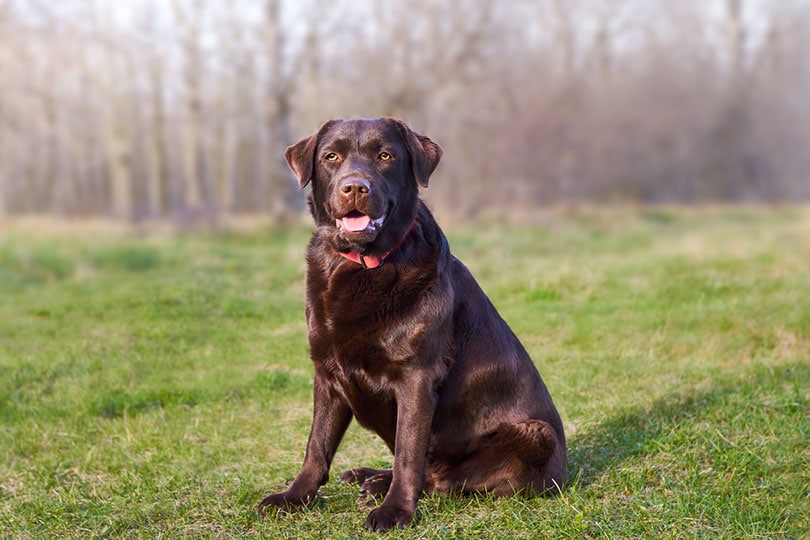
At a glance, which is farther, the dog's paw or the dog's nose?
the dog's paw

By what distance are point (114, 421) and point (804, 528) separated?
4.25 m

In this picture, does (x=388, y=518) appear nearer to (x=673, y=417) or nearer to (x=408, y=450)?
(x=408, y=450)

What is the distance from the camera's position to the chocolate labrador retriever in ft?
11.0

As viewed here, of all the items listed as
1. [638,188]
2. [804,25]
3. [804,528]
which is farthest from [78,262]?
[804,25]

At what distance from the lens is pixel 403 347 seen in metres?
3.34

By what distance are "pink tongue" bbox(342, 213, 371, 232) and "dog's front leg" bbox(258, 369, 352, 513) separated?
717mm

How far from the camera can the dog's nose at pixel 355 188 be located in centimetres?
321

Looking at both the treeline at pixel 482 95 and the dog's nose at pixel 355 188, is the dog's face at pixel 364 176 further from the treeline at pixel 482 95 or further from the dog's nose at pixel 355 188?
the treeline at pixel 482 95

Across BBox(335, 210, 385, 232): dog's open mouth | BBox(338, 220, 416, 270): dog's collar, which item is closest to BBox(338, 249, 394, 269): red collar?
BBox(338, 220, 416, 270): dog's collar

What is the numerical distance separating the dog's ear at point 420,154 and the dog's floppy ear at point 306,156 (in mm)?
332

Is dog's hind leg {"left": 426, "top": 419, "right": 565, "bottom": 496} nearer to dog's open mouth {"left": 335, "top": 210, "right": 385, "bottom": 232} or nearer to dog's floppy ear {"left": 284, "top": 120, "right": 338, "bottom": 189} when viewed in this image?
dog's open mouth {"left": 335, "top": 210, "right": 385, "bottom": 232}

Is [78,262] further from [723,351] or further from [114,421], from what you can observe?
[723,351]

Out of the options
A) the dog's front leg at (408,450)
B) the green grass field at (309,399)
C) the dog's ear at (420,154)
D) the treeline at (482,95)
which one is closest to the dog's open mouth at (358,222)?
the dog's ear at (420,154)

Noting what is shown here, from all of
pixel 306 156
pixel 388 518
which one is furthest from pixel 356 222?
pixel 388 518
